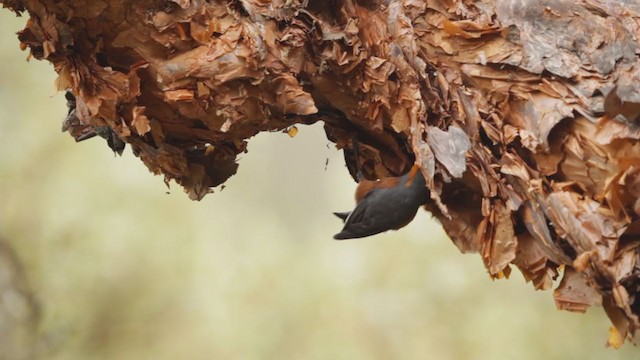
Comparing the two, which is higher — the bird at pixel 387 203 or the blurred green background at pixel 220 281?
the bird at pixel 387 203

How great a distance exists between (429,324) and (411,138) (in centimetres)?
91

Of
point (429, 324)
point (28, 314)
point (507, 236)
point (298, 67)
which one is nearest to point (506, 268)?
point (507, 236)

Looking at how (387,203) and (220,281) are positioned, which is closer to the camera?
(387,203)

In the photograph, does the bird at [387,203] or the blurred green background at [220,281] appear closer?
the bird at [387,203]

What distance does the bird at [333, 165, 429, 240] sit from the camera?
92 cm

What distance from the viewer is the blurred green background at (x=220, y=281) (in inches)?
67.7

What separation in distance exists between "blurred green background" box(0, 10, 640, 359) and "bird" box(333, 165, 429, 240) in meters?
0.74

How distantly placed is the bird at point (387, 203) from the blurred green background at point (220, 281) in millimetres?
744

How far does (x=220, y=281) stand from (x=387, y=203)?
90 cm

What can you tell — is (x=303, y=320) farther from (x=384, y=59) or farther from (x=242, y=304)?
(x=384, y=59)

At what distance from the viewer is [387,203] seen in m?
0.93

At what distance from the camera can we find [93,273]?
5.71 ft

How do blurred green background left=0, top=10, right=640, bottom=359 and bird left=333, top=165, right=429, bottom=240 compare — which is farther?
blurred green background left=0, top=10, right=640, bottom=359

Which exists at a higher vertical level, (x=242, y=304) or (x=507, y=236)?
(x=507, y=236)
